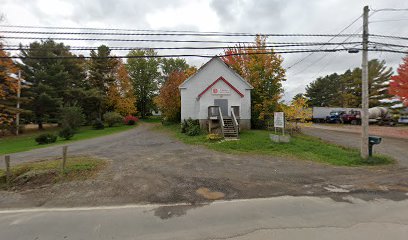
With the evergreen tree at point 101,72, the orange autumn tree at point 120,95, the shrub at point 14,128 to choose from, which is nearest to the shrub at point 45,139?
the shrub at point 14,128

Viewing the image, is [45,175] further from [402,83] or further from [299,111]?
[402,83]

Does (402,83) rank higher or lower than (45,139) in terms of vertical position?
higher

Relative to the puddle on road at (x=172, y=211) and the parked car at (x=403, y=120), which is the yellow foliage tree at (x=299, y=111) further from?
the parked car at (x=403, y=120)

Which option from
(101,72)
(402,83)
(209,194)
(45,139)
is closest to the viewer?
(209,194)

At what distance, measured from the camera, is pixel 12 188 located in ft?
22.9

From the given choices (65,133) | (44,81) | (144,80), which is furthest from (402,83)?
(144,80)

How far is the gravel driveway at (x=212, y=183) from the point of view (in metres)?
5.93

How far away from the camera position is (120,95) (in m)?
41.1

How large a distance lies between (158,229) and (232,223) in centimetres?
145

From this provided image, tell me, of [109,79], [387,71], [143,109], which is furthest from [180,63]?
[387,71]

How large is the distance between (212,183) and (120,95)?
38.2 m

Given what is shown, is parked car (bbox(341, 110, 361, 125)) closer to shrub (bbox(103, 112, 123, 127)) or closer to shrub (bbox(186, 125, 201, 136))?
shrub (bbox(186, 125, 201, 136))

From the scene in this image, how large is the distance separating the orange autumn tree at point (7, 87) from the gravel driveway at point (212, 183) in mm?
16605

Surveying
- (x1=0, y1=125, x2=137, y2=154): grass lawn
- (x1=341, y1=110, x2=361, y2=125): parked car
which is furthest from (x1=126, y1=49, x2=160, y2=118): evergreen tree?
(x1=341, y1=110, x2=361, y2=125): parked car
